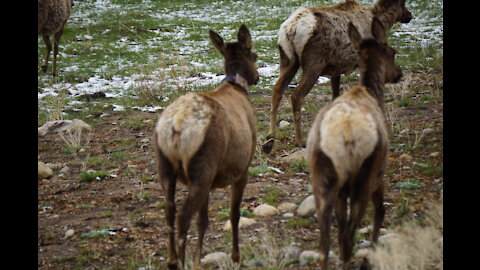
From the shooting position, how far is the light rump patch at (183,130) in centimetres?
454

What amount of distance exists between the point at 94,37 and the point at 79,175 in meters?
14.5

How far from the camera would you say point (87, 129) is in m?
10.9

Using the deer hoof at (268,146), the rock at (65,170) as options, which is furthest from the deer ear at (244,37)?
the rock at (65,170)

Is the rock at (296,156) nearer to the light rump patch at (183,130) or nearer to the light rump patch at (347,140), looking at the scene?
the light rump patch at (183,130)

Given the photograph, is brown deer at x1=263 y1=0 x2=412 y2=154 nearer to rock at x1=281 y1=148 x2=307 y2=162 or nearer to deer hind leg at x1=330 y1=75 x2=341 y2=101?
deer hind leg at x1=330 y1=75 x2=341 y2=101

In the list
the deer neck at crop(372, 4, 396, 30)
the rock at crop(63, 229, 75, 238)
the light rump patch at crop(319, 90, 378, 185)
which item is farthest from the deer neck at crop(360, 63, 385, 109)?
the deer neck at crop(372, 4, 396, 30)

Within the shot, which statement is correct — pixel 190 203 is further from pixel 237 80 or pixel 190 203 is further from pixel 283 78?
pixel 283 78

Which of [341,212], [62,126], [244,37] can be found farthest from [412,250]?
[62,126]

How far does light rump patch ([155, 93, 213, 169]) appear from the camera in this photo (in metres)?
4.54

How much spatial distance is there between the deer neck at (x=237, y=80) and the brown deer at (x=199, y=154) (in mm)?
698

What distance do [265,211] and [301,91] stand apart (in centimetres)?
302

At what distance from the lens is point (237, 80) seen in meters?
6.23

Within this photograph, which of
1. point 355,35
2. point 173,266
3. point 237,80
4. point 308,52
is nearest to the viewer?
point 173,266

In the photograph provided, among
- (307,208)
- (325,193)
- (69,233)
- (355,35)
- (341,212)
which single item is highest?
(355,35)
